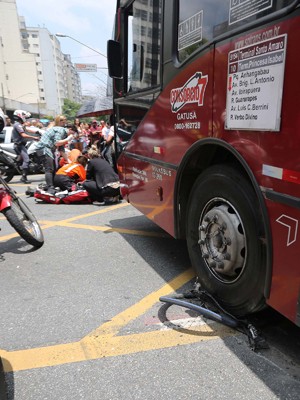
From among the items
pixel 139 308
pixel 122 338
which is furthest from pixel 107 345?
pixel 139 308

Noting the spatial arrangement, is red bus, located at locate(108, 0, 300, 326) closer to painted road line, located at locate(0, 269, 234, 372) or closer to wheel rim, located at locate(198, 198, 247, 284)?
wheel rim, located at locate(198, 198, 247, 284)

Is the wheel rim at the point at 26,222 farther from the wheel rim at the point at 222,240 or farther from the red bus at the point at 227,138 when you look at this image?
the wheel rim at the point at 222,240

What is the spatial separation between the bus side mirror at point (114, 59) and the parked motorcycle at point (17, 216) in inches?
73.5

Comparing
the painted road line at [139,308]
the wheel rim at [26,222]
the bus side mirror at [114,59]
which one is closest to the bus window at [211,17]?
the bus side mirror at [114,59]

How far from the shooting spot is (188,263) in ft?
12.3

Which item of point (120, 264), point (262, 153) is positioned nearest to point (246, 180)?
point (262, 153)

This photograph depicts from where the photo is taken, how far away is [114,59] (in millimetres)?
4207

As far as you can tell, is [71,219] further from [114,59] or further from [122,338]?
[122,338]

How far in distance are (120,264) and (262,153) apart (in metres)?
2.29

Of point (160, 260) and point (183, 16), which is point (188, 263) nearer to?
point (160, 260)

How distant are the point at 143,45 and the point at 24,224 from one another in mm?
2585

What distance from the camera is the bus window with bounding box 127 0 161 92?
3.24m

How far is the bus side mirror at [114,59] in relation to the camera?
4.18 metres

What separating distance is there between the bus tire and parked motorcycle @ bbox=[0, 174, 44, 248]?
2140 millimetres
